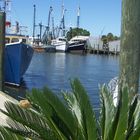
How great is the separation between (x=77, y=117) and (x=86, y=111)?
159 millimetres

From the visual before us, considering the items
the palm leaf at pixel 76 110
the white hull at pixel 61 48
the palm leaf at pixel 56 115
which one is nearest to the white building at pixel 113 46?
the white hull at pixel 61 48

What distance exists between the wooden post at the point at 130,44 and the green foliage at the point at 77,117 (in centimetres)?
26

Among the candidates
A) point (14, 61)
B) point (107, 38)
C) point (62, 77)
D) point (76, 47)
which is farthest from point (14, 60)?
point (107, 38)

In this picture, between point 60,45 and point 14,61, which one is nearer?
point 14,61

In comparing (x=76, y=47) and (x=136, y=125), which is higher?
A: (x=136, y=125)

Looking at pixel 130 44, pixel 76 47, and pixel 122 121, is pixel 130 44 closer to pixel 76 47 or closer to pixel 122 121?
pixel 122 121

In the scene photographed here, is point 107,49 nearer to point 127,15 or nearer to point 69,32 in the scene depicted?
point 69,32

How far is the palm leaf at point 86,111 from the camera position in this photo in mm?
4461

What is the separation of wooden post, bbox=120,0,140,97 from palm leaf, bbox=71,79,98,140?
553mm

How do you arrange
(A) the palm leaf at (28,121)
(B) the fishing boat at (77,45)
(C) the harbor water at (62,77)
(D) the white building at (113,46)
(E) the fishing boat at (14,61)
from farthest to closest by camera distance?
1. (D) the white building at (113,46)
2. (B) the fishing boat at (77,45)
3. (E) the fishing boat at (14,61)
4. (C) the harbor water at (62,77)
5. (A) the palm leaf at (28,121)

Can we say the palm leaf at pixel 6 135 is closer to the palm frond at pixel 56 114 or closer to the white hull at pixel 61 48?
the palm frond at pixel 56 114

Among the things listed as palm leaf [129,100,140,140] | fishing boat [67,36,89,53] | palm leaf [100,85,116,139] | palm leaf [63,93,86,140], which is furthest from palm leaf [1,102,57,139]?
fishing boat [67,36,89,53]

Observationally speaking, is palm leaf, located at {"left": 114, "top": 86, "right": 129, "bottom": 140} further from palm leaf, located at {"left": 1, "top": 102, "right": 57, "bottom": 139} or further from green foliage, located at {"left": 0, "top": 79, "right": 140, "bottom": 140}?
palm leaf, located at {"left": 1, "top": 102, "right": 57, "bottom": 139}

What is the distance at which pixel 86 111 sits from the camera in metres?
4.55
